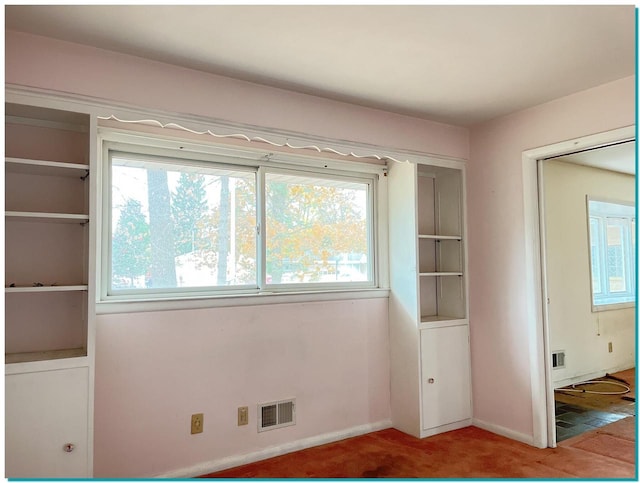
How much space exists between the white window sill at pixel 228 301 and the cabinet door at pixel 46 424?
0.46 meters

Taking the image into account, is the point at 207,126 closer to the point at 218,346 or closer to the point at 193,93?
the point at 193,93

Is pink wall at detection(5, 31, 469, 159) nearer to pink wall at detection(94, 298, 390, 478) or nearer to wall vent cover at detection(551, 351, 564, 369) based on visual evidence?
pink wall at detection(94, 298, 390, 478)

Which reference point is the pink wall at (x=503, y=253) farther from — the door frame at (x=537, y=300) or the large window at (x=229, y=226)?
the large window at (x=229, y=226)

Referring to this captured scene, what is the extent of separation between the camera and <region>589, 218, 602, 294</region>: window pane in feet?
17.9

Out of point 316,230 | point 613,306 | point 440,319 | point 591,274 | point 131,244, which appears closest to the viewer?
point 131,244

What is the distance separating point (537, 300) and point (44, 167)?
3155mm

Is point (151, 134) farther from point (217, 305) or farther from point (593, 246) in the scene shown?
point (593, 246)

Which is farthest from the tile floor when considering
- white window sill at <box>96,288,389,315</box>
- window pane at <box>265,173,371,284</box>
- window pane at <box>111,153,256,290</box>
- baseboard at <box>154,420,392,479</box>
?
window pane at <box>111,153,256,290</box>

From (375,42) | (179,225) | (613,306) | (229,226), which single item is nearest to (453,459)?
(229,226)

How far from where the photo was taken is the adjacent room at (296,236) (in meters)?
2.31

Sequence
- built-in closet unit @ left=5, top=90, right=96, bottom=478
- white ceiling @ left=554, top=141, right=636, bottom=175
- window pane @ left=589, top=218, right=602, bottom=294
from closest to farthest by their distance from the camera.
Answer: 1. built-in closet unit @ left=5, top=90, right=96, bottom=478
2. white ceiling @ left=554, top=141, right=636, bottom=175
3. window pane @ left=589, top=218, right=602, bottom=294

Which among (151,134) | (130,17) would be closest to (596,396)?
(151,134)

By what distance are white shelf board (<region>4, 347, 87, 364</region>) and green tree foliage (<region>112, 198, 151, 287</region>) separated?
0.52 metres

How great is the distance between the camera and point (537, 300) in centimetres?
342
